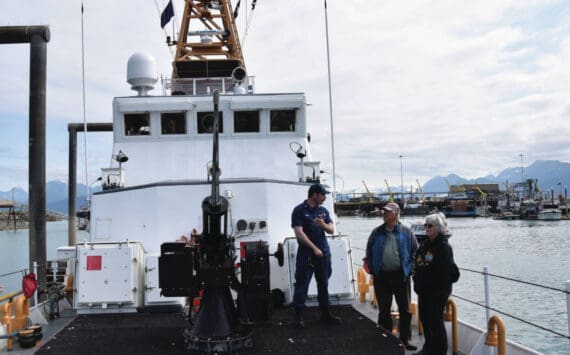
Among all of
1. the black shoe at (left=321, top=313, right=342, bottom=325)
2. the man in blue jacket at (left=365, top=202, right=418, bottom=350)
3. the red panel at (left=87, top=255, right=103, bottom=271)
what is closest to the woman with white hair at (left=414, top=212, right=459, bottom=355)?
the man in blue jacket at (left=365, top=202, right=418, bottom=350)

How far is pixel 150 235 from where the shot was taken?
7988mm

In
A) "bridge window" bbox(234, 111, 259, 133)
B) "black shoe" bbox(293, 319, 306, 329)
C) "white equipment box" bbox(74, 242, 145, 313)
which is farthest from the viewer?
"bridge window" bbox(234, 111, 259, 133)

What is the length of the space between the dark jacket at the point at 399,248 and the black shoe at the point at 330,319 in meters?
0.78

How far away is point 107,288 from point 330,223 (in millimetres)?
A: 3004

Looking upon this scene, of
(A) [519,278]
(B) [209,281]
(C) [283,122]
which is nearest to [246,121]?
(C) [283,122]

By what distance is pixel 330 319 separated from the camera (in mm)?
6176

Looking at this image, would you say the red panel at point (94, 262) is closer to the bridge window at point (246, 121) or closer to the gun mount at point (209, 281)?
the gun mount at point (209, 281)

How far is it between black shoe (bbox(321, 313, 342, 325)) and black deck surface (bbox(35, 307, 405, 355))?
87mm

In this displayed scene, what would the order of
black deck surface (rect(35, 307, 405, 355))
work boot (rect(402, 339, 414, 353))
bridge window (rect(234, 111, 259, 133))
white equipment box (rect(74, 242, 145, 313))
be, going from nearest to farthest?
1. black deck surface (rect(35, 307, 405, 355))
2. work boot (rect(402, 339, 414, 353))
3. white equipment box (rect(74, 242, 145, 313))
4. bridge window (rect(234, 111, 259, 133))

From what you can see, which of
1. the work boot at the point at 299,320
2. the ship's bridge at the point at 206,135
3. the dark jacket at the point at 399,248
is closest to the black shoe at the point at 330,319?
the work boot at the point at 299,320

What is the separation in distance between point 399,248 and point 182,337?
2.53m

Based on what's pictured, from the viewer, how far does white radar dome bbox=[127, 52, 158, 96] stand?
11.3 m

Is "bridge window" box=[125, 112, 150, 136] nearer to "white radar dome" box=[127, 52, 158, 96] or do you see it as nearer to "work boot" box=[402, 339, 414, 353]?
"white radar dome" box=[127, 52, 158, 96]

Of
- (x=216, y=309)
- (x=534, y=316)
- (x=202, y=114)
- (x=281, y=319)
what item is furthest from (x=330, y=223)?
(x=534, y=316)
